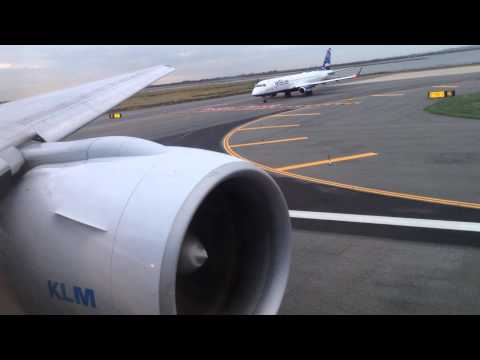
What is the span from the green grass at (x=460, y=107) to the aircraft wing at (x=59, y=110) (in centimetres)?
1698

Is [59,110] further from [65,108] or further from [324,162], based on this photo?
[324,162]

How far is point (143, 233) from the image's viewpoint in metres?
2.34

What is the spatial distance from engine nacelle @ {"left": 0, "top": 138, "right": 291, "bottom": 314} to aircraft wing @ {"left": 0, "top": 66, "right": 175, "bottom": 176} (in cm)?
50

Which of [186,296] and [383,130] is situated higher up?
[186,296]

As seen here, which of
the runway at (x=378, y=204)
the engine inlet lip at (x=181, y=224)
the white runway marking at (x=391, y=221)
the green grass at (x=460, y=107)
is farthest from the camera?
the green grass at (x=460, y=107)

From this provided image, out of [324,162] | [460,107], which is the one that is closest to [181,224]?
[324,162]

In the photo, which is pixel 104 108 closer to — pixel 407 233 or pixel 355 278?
pixel 355 278

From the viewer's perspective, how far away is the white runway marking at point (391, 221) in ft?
23.0

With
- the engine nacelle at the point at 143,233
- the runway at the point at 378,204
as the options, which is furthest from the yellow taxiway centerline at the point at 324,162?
the engine nacelle at the point at 143,233

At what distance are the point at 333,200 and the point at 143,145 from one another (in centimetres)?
656

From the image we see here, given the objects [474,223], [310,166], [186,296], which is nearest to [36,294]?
[186,296]

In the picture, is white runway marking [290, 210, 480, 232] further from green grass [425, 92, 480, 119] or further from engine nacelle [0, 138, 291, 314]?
green grass [425, 92, 480, 119]

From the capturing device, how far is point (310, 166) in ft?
41.2

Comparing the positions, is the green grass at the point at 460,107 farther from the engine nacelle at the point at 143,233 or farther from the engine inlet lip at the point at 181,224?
the engine inlet lip at the point at 181,224
